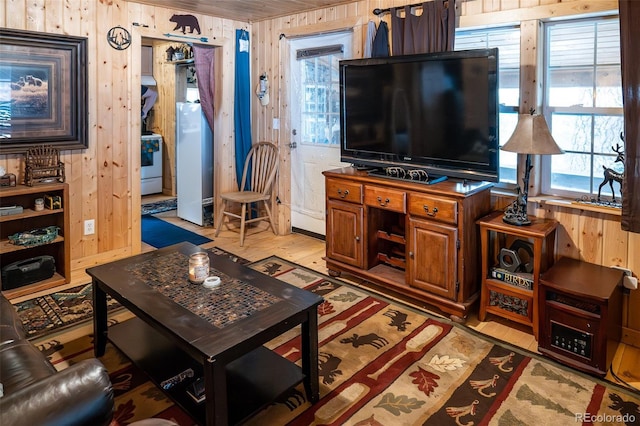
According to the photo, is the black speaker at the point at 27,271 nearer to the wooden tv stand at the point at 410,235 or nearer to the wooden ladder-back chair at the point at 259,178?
the wooden ladder-back chair at the point at 259,178

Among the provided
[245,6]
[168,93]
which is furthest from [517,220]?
[168,93]

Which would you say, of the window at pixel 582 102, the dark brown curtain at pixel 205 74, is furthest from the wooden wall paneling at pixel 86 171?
the window at pixel 582 102

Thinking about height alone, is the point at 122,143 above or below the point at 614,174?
above

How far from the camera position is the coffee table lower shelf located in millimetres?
1962

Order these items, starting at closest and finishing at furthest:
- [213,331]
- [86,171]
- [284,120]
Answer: [213,331]
[86,171]
[284,120]

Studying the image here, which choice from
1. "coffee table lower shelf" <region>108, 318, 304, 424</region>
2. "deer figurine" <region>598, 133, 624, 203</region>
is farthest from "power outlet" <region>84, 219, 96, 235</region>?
"deer figurine" <region>598, 133, 624, 203</region>

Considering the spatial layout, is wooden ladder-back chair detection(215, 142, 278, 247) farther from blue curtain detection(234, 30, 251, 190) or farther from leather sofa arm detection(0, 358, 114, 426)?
leather sofa arm detection(0, 358, 114, 426)

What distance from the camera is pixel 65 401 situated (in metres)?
1.16

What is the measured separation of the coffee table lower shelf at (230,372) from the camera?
6.44 feet

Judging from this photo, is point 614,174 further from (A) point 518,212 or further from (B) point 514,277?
(B) point 514,277

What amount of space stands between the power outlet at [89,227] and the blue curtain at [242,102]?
1615mm

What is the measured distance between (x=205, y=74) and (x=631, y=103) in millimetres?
3878

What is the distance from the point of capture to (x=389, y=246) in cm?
365

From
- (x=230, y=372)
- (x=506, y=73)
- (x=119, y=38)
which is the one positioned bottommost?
(x=230, y=372)
